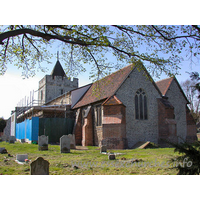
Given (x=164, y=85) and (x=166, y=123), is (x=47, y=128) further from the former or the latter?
(x=164, y=85)

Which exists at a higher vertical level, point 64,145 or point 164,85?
point 164,85

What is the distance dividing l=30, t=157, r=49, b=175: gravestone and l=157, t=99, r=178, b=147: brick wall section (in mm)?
13631

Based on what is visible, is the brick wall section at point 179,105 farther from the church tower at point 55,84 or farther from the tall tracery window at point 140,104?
the church tower at point 55,84

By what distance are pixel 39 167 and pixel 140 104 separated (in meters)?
14.4

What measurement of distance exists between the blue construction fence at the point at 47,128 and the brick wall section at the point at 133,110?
684cm

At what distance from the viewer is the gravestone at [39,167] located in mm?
5455

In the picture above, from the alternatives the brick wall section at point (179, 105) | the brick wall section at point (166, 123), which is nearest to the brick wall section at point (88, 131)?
the brick wall section at point (166, 123)

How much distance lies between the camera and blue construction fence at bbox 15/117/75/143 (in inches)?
782

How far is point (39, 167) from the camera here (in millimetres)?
5496

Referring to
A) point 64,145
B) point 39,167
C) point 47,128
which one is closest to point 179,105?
point 47,128

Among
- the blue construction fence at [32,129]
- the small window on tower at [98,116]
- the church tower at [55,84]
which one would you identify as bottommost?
the blue construction fence at [32,129]

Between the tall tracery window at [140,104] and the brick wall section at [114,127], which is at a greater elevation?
the tall tracery window at [140,104]

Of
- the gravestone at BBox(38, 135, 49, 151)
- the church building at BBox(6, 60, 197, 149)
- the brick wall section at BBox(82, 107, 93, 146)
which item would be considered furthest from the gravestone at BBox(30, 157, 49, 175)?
the brick wall section at BBox(82, 107, 93, 146)

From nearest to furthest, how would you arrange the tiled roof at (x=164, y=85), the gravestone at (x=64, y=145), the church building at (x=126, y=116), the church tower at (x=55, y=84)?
1. the gravestone at (x=64, y=145)
2. the church building at (x=126, y=116)
3. the tiled roof at (x=164, y=85)
4. the church tower at (x=55, y=84)
